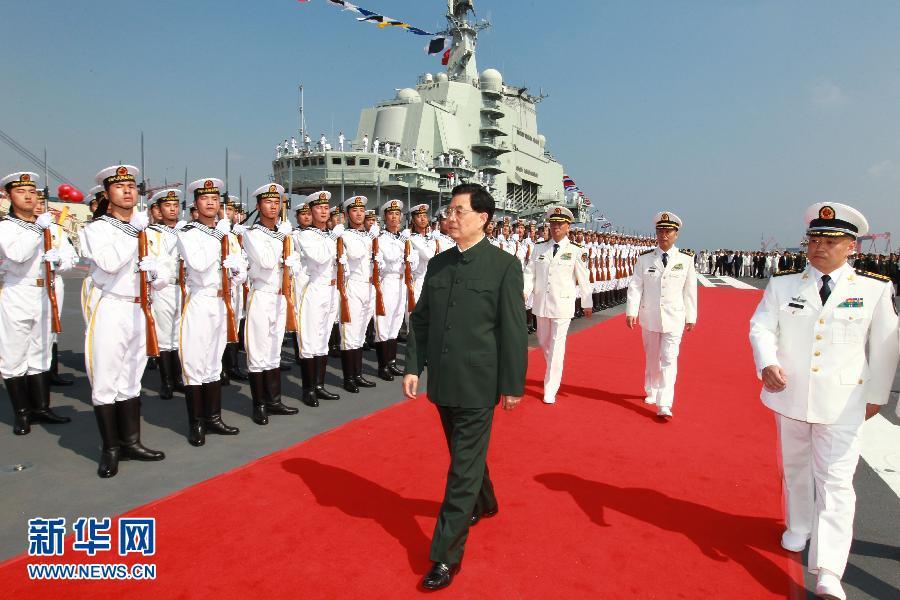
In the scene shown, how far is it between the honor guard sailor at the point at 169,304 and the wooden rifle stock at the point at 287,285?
1071mm

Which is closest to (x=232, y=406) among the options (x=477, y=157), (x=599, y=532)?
(x=599, y=532)

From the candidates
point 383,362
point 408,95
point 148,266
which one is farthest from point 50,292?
point 408,95

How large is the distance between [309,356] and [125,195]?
2.35m

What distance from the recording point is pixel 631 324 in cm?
568

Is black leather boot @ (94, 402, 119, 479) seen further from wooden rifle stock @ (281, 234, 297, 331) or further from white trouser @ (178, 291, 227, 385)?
wooden rifle stock @ (281, 234, 297, 331)

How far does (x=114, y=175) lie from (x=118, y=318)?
103cm

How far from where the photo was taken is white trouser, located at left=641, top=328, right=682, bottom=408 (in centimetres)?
527

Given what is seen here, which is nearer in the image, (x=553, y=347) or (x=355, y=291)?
(x=553, y=347)

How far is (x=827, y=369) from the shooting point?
2.72 m

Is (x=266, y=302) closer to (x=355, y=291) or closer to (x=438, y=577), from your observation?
(x=355, y=291)

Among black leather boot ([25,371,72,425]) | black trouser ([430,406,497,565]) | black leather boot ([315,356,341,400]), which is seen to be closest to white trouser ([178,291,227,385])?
black leather boot ([315,356,341,400])

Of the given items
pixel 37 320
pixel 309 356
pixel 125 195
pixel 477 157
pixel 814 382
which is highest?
pixel 477 157

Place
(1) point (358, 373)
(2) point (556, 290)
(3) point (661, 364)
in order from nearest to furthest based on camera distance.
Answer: (3) point (661, 364), (2) point (556, 290), (1) point (358, 373)

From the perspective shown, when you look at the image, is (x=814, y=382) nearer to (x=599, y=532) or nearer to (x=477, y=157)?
(x=599, y=532)
